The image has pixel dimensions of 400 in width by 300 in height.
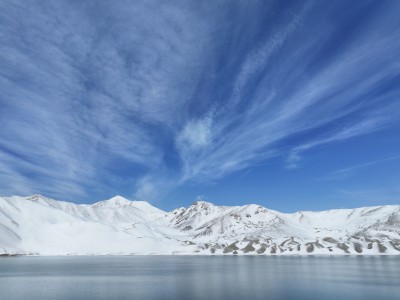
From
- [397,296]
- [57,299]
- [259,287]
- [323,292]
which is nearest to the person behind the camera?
[57,299]

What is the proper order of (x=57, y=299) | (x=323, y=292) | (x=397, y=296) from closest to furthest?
(x=57, y=299) → (x=397, y=296) → (x=323, y=292)

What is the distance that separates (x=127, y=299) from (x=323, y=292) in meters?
42.9

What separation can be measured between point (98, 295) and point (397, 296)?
62215 mm

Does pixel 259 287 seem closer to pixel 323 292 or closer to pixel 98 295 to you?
pixel 323 292

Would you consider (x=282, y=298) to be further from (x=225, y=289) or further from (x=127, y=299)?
(x=127, y=299)

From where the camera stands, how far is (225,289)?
285 feet

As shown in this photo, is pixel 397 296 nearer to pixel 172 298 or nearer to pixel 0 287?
pixel 172 298

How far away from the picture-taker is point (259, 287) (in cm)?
9106

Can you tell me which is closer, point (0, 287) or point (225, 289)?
point (225, 289)

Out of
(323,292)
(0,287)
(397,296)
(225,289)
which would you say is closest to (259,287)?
(225,289)

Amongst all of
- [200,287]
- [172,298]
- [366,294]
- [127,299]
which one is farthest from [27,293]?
[366,294]

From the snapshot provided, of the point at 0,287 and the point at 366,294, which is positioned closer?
the point at 366,294

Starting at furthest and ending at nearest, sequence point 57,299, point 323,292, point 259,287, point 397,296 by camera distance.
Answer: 1. point 259,287
2. point 323,292
3. point 397,296
4. point 57,299

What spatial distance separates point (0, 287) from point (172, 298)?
48121mm
